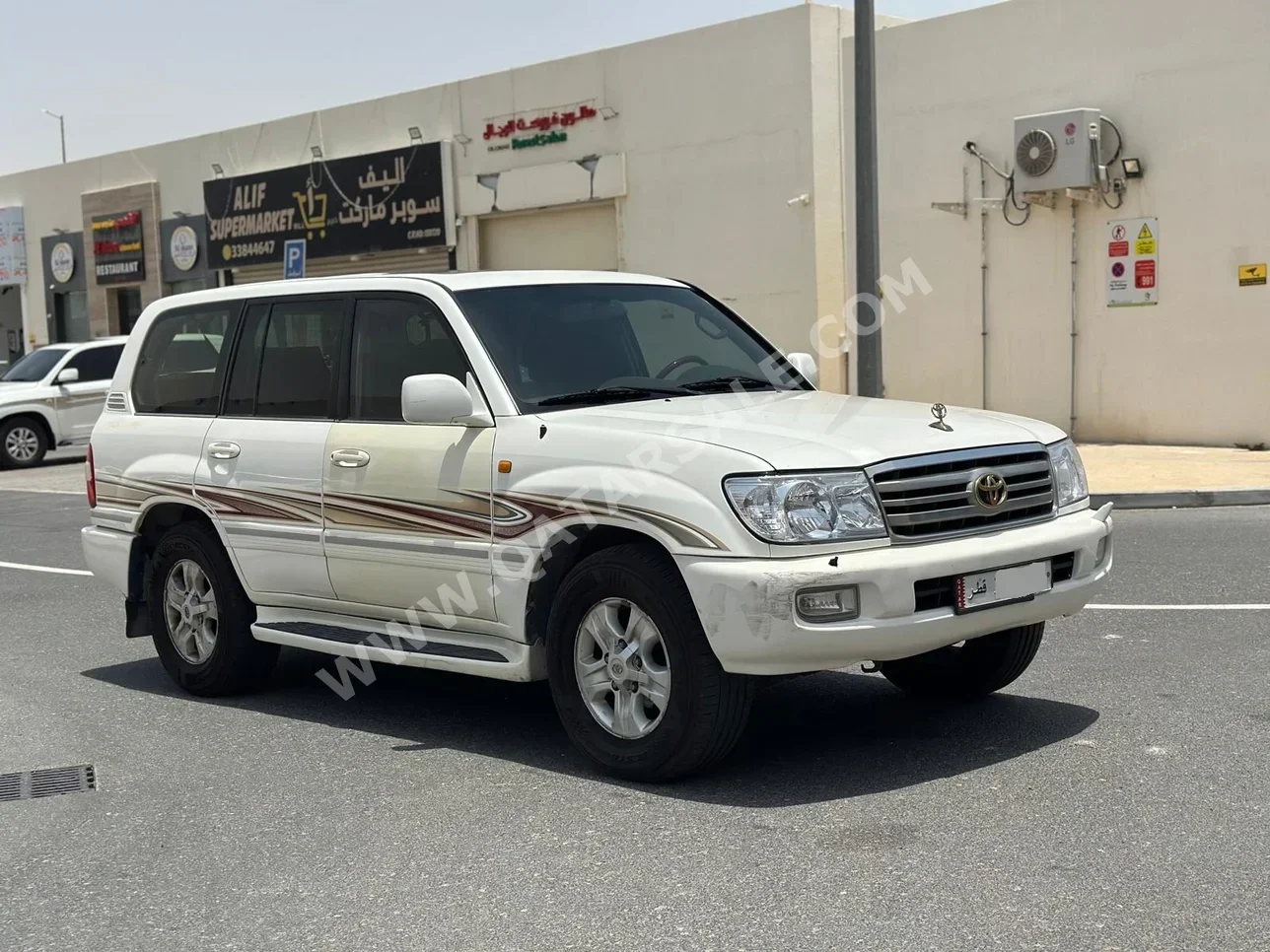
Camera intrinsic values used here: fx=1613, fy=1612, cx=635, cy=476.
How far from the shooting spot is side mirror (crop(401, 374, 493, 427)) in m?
6.00

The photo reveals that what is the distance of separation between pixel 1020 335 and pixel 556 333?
558 inches

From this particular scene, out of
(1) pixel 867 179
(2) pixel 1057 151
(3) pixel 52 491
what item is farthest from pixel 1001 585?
(3) pixel 52 491

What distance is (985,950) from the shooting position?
3.95 meters

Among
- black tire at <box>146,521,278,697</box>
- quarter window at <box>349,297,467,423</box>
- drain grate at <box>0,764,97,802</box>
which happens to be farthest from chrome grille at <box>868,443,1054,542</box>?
black tire at <box>146,521,278,697</box>

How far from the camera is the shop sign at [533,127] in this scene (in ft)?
83.4

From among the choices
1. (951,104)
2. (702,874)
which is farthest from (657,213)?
(702,874)

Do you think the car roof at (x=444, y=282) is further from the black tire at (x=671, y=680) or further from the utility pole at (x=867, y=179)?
the utility pole at (x=867, y=179)

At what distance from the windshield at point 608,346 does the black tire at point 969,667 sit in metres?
1.33

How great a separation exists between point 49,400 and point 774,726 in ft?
66.4

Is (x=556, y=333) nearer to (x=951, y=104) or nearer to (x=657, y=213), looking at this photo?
(x=951, y=104)

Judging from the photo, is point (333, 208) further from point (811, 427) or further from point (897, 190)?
point (811, 427)

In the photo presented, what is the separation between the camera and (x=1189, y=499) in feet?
46.0

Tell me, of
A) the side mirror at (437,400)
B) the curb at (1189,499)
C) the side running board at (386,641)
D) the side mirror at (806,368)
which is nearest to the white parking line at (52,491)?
the curb at (1189,499)

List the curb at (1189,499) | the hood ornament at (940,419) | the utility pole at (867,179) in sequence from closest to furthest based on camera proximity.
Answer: the hood ornament at (940,419) < the curb at (1189,499) < the utility pole at (867,179)
